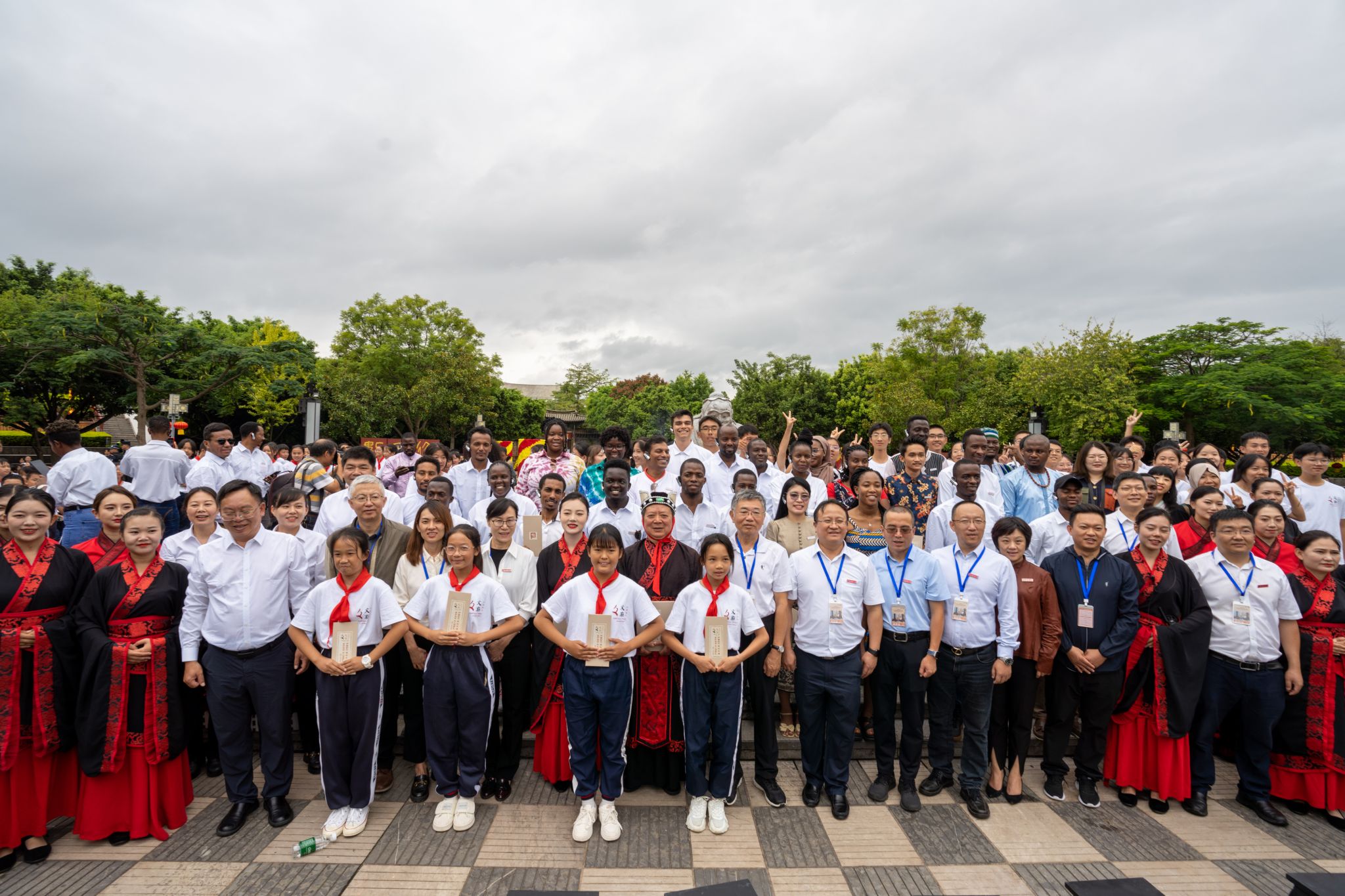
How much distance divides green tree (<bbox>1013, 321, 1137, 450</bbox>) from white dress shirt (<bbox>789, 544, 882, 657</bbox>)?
24.0 metres

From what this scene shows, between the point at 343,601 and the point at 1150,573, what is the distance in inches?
211

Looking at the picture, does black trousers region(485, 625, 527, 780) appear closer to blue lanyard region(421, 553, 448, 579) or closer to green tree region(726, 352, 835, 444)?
blue lanyard region(421, 553, 448, 579)

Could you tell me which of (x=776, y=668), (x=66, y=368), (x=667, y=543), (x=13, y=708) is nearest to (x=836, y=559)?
(x=776, y=668)

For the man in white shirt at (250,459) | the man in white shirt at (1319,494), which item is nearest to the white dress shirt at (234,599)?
the man in white shirt at (250,459)

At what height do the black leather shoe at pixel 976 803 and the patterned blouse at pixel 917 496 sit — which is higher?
the patterned blouse at pixel 917 496

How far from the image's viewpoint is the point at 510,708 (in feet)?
13.9

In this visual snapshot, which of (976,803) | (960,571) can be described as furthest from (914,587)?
(976,803)

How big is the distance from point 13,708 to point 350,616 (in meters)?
1.88

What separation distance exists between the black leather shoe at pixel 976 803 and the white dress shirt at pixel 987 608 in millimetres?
933

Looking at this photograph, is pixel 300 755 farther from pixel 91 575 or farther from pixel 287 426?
pixel 287 426

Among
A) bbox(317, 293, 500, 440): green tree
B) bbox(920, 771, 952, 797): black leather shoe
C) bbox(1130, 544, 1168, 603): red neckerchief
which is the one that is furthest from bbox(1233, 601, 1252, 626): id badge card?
bbox(317, 293, 500, 440): green tree

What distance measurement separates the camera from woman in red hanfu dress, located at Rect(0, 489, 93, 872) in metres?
3.55

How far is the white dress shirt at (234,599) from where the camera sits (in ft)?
12.6

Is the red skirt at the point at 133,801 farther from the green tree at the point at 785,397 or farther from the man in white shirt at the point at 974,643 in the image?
the green tree at the point at 785,397
